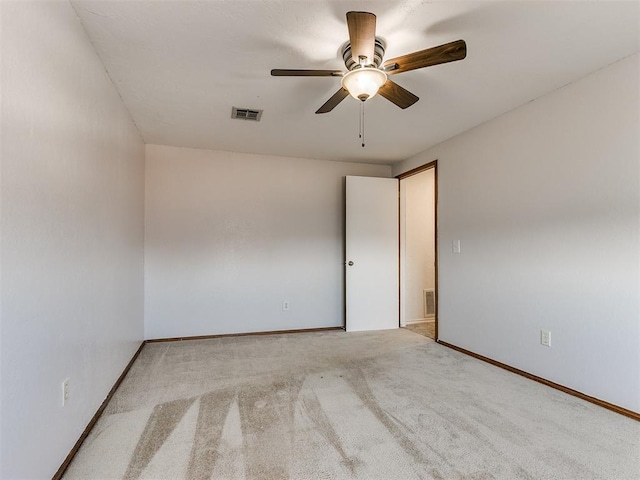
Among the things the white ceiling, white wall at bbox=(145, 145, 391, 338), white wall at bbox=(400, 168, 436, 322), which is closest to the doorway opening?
white wall at bbox=(400, 168, 436, 322)

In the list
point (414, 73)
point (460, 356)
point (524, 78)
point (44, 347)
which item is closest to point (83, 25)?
point (44, 347)

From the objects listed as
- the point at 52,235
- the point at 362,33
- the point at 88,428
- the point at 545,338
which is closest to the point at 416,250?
the point at 545,338

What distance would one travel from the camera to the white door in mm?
4316

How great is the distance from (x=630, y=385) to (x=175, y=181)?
438 centimetres

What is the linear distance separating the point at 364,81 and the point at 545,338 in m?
2.35

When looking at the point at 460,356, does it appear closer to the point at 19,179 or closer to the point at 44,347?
the point at 44,347

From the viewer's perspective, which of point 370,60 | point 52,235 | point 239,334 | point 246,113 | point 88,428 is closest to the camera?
point 52,235

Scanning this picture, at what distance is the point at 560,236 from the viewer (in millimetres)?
2482

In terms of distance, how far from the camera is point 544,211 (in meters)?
2.60

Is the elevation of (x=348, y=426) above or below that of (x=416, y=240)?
below

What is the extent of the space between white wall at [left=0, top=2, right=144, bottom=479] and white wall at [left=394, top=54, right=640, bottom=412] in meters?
3.13

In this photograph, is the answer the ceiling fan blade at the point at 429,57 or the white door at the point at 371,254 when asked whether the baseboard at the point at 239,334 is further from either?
the ceiling fan blade at the point at 429,57

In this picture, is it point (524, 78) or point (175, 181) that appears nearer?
point (524, 78)

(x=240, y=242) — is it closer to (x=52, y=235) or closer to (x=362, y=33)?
(x=52, y=235)
